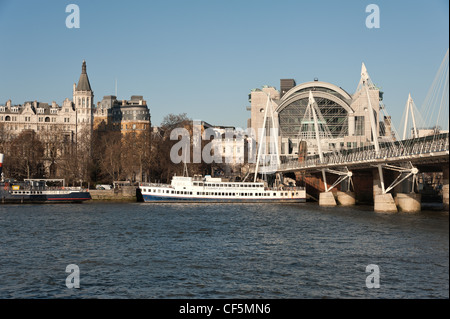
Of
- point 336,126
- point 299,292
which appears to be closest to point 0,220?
point 299,292

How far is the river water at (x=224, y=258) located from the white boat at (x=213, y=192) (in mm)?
29352

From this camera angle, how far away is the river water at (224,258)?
2320cm

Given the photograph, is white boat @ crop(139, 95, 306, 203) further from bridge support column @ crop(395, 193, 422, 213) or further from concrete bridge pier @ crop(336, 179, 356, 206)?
bridge support column @ crop(395, 193, 422, 213)

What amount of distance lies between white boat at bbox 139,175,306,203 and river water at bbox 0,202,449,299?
29352 millimetres

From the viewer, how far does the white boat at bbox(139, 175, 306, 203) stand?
8012cm

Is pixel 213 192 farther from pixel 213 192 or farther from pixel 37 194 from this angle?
pixel 37 194

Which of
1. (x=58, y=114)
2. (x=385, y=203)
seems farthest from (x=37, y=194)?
(x=58, y=114)

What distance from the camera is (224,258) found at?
101 feet

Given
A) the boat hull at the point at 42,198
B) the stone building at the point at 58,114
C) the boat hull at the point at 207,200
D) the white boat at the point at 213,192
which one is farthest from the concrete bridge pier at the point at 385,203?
the stone building at the point at 58,114

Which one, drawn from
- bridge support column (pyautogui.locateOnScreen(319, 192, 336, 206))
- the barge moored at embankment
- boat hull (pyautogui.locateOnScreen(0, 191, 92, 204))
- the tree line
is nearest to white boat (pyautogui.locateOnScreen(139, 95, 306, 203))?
boat hull (pyautogui.locateOnScreen(0, 191, 92, 204))

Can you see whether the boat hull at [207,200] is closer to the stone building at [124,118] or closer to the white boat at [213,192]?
the white boat at [213,192]

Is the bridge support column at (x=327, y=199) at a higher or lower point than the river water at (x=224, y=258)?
higher
